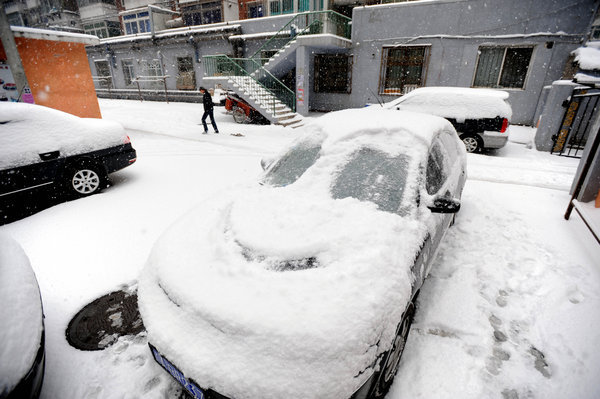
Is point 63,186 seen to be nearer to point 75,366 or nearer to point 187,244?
point 75,366

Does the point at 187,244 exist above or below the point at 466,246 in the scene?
above

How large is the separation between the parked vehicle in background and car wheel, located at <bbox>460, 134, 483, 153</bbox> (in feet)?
24.8

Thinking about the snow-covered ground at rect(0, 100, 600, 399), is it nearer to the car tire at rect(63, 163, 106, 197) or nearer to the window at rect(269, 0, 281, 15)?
the car tire at rect(63, 163, 106, 197)

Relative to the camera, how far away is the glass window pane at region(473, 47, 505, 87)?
11617 millimetres

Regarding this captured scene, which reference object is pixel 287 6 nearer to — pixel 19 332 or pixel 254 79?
pixel 254 79

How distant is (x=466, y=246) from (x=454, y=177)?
96cm

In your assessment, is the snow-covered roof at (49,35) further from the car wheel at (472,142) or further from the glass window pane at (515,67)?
the glass window pane at (515,67)

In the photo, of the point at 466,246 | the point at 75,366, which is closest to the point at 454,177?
the point at 466,246

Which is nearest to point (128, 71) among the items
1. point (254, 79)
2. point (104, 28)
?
point (104, 28)

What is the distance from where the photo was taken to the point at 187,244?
6.96 ft

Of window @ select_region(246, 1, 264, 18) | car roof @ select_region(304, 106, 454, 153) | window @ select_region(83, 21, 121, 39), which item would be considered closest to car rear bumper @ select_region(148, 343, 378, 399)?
car roof @ select_region(304, 106, 454, 153)

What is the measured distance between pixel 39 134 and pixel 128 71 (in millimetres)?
21270

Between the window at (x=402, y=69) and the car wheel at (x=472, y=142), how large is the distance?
603 centimetres

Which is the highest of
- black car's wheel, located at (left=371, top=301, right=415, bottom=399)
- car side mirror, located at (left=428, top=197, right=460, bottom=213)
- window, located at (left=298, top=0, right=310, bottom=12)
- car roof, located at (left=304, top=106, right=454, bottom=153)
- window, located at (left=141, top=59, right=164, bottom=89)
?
window, located at (left=298, top=0, right=310, bottom=12)
